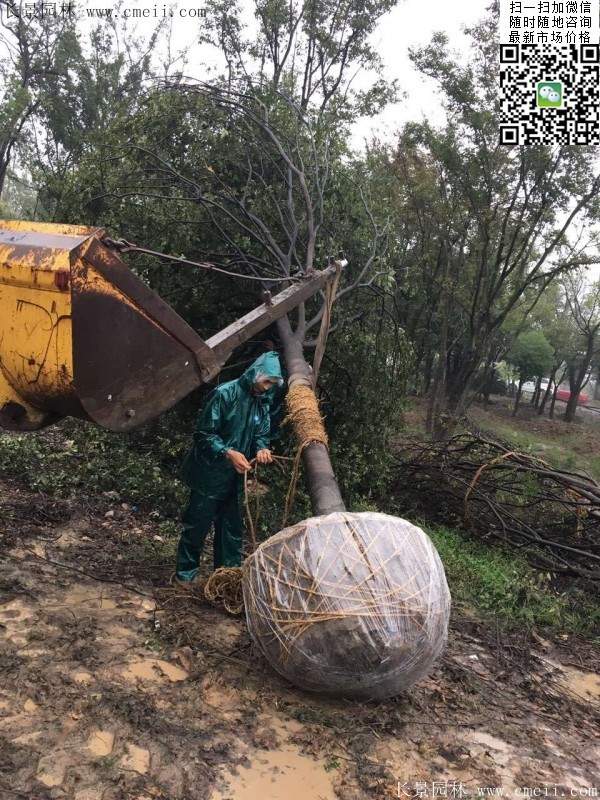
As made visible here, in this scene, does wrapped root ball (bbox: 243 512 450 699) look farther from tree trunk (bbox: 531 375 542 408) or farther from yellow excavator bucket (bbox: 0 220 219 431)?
tree trunk (bbox: 531 375 542 408)

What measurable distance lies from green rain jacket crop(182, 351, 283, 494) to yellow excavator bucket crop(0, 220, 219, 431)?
2.52 ft

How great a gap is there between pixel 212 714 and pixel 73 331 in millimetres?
1797

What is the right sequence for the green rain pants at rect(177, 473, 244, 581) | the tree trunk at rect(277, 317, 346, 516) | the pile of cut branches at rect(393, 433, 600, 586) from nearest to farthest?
the tree trunk at rect(277, 317, 346, 516) → the green rain pants at rect(177, 473, 244, 581) → the pile of cut branches at rect(393, 433, 600, 586)

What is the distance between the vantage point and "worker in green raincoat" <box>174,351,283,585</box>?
3.90m

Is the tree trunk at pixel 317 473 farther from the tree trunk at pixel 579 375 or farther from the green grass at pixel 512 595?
the tree trunk at pixel 579 375

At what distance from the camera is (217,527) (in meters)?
4.18

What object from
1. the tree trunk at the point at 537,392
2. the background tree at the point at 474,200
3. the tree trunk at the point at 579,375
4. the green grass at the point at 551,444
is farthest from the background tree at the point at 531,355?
the background tree at the point at 474,200

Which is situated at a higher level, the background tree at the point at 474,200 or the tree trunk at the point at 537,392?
the background tree at the point at 474,200

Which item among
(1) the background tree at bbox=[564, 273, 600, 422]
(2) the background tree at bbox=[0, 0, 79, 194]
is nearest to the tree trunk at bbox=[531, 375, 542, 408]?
(1) the background tree at bbox=[564, 273, 600, 422]

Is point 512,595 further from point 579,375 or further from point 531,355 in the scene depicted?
point 579,375

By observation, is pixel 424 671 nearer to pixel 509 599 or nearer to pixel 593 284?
pixel 509 599

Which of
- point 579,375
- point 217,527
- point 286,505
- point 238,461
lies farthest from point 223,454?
point 579,375

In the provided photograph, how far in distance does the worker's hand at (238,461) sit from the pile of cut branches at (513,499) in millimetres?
3185

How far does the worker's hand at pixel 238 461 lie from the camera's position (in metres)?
3.65
